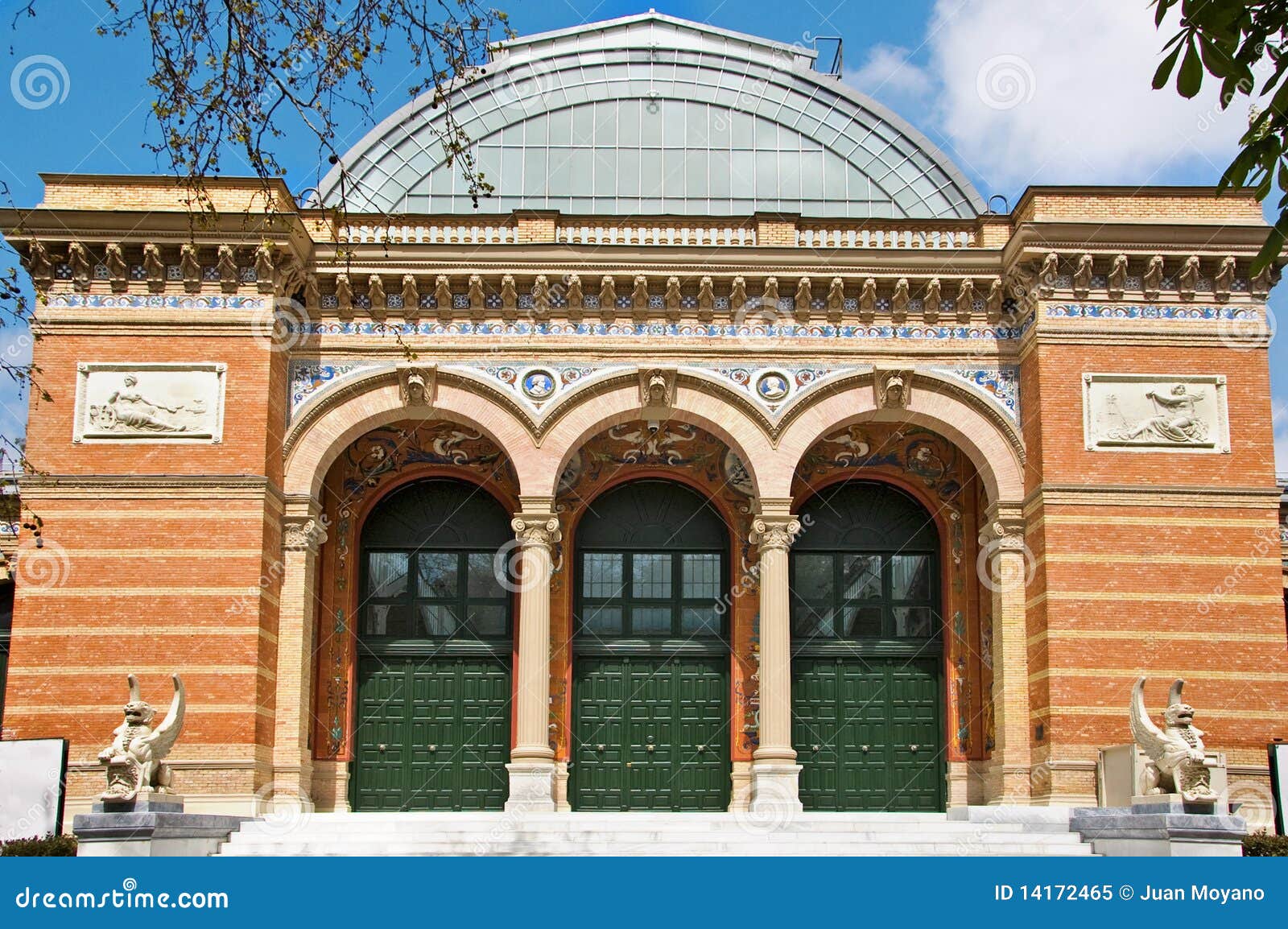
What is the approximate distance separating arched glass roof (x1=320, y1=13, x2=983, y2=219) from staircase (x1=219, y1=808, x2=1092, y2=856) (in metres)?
12.7

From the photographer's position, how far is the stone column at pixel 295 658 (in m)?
21.8

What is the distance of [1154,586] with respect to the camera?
2177 cm

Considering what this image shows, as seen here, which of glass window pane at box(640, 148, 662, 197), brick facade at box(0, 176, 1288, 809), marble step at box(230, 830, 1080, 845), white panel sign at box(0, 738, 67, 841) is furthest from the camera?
glass window pane at box(640, 148, 662, 197)

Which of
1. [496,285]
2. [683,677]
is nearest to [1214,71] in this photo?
[496,285]

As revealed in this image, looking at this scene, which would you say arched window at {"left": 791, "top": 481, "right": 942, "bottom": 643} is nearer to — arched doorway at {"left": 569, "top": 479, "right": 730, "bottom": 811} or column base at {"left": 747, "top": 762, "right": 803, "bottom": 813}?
arched doorway at {"left": 569, "top": 479, "right": 730, "bottom": 811}

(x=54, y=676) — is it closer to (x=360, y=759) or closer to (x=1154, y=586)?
(x=360, y=759)

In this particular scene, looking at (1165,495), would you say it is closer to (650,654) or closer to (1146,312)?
(1146,312)

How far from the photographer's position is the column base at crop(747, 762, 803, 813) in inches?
867

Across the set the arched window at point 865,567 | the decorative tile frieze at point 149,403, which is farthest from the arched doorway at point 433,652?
the arched window at point 865,567

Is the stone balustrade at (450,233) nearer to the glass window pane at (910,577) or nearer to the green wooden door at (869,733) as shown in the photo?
the glass window pane at (910,577)

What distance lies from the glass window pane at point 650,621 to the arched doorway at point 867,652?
A: 7.25 feet

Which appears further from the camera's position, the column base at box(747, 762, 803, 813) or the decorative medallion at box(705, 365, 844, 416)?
the decorative medallion at box(705, 365, 844, 416)

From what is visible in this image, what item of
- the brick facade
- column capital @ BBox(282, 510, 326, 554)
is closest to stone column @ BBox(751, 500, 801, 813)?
the brick facade

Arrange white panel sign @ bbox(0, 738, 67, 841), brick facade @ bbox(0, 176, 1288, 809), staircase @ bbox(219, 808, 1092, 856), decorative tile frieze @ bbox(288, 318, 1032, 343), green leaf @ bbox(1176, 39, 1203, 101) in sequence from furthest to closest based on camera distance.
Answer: decorative tile frieze @ bbox(288, 318, 1032, 343) → brick facade @ bbox(0, 176, 1288, 809) → white panel sign @ bbox(0, 738, 67, 841) → staircase @ bbox(219, 808, 1092, 856) → green leaf @ bbox(1176, 39, 1203, 101)
